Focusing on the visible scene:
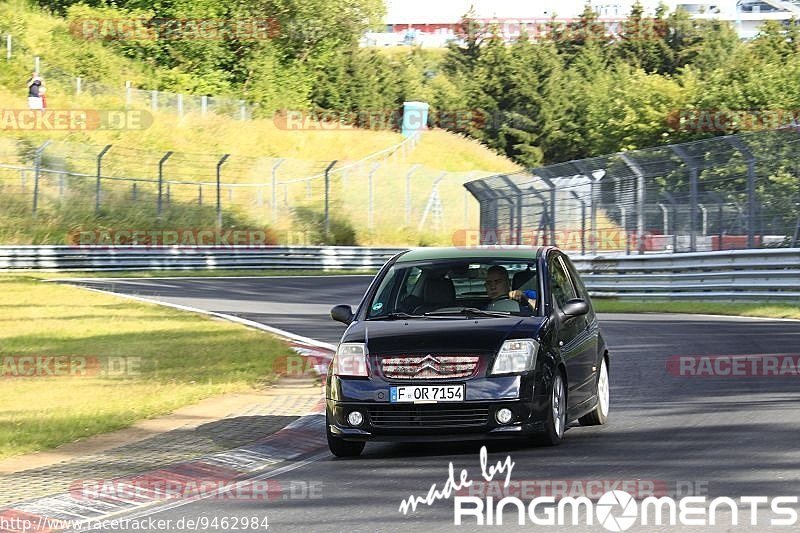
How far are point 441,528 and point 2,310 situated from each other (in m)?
19.0

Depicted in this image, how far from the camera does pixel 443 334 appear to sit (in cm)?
995

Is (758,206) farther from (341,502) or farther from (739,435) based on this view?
(341,502)

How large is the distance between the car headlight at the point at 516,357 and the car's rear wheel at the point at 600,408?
64.9 inches

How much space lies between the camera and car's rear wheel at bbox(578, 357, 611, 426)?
11.3 meters

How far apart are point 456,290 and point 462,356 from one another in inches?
48.3

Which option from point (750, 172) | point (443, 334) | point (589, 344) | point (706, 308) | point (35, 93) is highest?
point (35, 93)

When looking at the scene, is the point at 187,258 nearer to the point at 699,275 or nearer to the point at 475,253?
the point at 699,275

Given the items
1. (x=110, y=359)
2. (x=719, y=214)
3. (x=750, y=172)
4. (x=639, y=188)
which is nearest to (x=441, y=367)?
(x=110, y=359)

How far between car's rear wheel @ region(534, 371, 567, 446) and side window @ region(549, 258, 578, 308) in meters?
0.88

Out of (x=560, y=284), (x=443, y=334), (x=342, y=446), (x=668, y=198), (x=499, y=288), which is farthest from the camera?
(x=668, y=198)

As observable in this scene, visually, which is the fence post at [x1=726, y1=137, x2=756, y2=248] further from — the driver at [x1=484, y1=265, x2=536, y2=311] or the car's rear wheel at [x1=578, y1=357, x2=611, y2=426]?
the driver at [x1=484, y1=265, x2=536, y2=311]

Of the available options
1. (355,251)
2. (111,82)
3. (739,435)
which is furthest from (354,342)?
(111,82)

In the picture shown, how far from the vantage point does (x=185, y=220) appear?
162ft

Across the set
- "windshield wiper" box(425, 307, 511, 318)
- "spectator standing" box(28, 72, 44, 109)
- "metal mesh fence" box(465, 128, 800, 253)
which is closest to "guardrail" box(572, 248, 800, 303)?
"metal mesh fence" box(465, 128, 800, 253)
